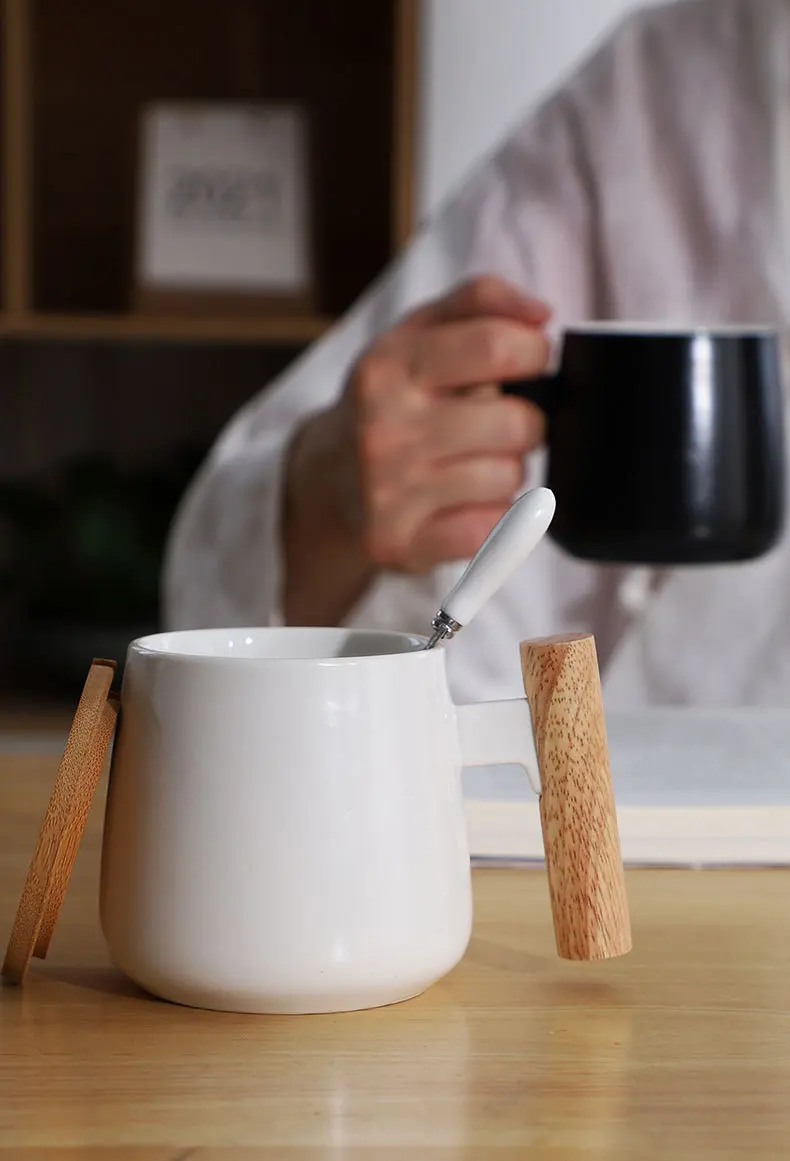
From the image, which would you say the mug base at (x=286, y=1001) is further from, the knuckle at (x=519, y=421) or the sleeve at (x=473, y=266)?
the sleeve at (x=473, y=266)

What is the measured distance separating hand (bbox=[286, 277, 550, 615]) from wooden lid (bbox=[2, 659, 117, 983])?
18.0 inches

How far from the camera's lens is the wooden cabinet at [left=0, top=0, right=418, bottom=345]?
A: 185cm

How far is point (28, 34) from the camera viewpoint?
5.82 ft

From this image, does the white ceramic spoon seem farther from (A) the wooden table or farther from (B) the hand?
(B) the hand

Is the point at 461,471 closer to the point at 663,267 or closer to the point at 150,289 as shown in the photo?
the point at 663,267

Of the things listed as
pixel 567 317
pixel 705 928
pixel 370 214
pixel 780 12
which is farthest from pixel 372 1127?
pixel 370 214

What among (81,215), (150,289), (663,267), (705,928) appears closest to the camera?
(705,928)

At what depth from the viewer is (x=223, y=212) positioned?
1762mm

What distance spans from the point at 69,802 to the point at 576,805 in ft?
0.44

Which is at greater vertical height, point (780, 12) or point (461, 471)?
point (780, 12)

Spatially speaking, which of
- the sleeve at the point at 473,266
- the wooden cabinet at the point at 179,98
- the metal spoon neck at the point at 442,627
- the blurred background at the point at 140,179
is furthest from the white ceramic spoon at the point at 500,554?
the wooden cabinet at the point at 179,98

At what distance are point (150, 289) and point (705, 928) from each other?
143cm

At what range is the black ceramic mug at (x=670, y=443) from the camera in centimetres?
69

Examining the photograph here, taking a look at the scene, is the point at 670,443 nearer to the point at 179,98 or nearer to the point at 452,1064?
the point at 452,1064
